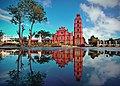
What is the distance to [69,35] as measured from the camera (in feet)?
186

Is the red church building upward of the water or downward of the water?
upward

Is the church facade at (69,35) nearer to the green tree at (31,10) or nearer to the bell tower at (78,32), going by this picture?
the bell tower at (78,32)

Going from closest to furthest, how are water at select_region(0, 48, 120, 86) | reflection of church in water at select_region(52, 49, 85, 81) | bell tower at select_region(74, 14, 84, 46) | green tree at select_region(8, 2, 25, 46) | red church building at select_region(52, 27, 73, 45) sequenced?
water at select_region(0, 48, 120, 86) → reflection of church in water at select_region(52, 49, 85, 81) → green tree at select_region(8, 2, 25, 46) → bell tower at select_region(74, 14, 84, 46) → red church building at select_region(52, 27, 73, 45)

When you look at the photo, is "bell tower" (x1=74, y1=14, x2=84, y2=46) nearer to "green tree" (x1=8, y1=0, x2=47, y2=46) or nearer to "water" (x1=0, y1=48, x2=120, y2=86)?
"green tree" (x1=8, y1=0, x2=47, y2=46)

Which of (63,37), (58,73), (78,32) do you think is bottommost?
(58,73)

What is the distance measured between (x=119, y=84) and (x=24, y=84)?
55.0 inches

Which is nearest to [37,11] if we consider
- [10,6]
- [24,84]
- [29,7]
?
[29,7]

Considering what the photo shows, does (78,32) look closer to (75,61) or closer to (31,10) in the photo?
(31,10)

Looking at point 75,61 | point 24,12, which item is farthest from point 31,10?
point 75,61

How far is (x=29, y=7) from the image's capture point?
28.2m

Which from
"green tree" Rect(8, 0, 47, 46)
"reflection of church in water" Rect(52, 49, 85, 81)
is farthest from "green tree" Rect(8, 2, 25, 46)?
"reflection of church in water" Rect(52, 49, 85, 81)

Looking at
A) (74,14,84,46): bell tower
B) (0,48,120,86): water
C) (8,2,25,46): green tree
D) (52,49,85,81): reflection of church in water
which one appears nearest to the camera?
(0,48,120,86): water

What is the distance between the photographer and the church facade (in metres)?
56.3

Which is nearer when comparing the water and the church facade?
the water
